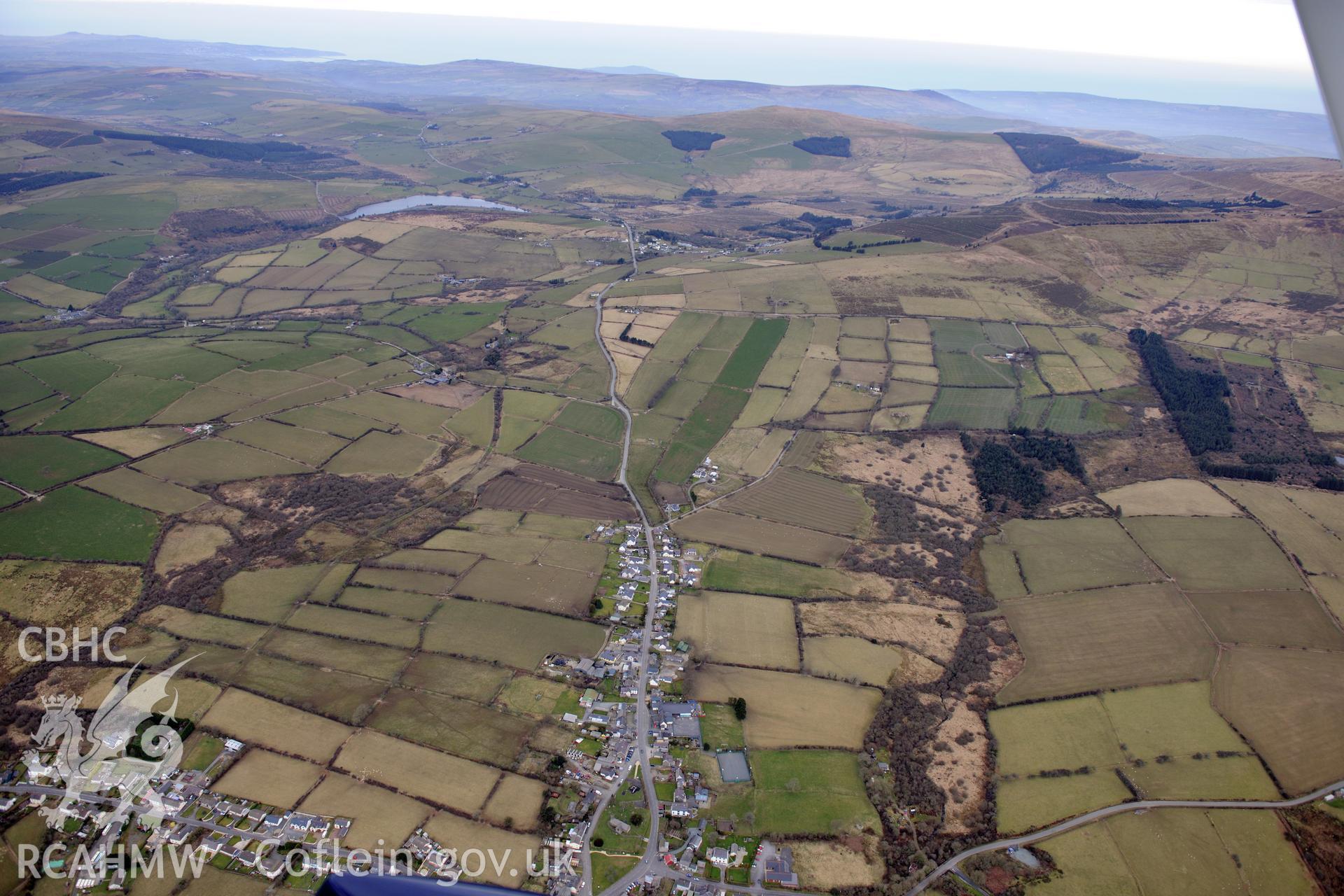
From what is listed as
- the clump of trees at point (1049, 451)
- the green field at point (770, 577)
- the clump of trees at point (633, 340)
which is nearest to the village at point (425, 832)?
the green field at point (770, 577)

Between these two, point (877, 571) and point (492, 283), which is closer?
point (877, 571)

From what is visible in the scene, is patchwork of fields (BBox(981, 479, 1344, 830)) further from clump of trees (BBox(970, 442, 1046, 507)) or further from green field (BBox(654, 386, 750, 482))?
green field (BBox(654, 386, 750, 482))

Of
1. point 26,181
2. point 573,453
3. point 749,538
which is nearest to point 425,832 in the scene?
point 749,538

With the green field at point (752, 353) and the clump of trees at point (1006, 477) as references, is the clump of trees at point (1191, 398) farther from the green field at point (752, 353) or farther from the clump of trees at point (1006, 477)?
the green field at point (752, 353)

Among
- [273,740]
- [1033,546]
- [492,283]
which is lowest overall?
[273,740]

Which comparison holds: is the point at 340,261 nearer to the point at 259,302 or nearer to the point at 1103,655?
the point at 259,302

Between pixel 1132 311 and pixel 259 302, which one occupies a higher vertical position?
pixel 1132 311

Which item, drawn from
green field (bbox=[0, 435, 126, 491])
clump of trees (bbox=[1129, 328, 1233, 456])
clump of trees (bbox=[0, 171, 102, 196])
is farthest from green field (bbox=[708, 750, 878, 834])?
clump of trees (bbox=[0, 171, 102, 196])

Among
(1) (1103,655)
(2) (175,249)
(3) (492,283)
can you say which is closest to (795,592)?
(1) (1103,655)
